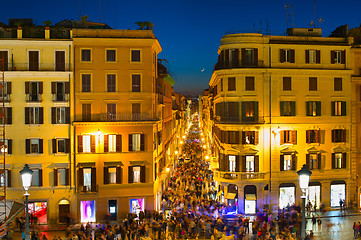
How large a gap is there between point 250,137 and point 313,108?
7.95 meters

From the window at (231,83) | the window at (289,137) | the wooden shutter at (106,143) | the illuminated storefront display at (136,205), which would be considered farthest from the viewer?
the window at (289,137)

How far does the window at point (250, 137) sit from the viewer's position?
3984 cm

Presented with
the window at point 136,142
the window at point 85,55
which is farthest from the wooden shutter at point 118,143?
the window at point 85,55

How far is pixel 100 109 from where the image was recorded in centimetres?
3728

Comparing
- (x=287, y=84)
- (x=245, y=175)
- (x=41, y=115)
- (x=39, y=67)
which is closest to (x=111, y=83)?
(x=39, y=67)

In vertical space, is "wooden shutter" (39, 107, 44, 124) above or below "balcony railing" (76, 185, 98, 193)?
above

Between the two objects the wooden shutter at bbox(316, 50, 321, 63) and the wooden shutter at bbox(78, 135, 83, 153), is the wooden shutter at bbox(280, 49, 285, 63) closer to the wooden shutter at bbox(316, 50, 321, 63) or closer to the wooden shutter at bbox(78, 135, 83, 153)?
the wooden shutter at bbox(316, 50, 321, 63)

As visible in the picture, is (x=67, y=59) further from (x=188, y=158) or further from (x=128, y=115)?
(x=188, y=158)

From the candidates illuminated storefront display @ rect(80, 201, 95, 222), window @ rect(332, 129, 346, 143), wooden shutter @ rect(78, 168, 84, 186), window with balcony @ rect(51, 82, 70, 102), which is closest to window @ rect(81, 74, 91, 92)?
window with balcony @ rect(51, 82, 70, 102)

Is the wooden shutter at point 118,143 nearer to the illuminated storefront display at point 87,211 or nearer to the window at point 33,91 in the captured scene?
the illuminated storefront display at point 87,211

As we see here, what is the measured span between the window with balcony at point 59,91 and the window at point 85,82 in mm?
1461

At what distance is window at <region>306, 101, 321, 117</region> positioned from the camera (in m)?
40.8

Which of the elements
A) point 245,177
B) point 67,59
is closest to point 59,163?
point 67,59

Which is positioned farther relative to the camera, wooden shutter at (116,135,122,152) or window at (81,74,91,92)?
window at (81,74,91,92)
